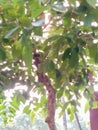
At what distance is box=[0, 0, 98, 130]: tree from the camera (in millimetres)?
563

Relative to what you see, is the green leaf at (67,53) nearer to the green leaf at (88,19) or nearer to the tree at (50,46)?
the tree at (50,46)

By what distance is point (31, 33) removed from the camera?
0.58 metres

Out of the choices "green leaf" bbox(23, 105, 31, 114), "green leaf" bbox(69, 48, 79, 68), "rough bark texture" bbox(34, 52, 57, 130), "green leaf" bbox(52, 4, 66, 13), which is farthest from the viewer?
"green leaf" bbox(23, 105, 31, 114)

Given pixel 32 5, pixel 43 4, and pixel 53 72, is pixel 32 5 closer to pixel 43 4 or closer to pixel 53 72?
pixel 43 4

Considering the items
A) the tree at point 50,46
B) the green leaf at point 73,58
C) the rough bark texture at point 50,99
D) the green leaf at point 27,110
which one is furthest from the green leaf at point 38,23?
the green leaf at point 27,110

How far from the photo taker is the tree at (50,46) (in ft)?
1.85

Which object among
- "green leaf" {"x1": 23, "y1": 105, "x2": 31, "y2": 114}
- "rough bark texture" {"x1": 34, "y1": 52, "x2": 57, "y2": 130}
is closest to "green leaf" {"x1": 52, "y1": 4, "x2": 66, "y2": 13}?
"rough bark texture" {"x1": 34, "y1": 52, "x2": 57, "y2": 130}

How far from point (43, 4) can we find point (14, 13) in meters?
0.08

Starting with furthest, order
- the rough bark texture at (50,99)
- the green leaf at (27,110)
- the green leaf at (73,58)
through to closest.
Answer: the green leaf at (27,110)
the rough bark texture at (50,99)
the green leaf at (73,58)

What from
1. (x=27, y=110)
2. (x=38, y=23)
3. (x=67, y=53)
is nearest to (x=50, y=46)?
(x=67, y=53)

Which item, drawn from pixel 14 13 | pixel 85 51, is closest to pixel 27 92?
pixel 85 51

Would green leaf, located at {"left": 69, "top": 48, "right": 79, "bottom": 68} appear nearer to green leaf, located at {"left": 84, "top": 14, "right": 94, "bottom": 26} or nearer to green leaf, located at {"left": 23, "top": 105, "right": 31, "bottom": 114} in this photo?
green leaf, located at {"left": 84, "top": 14, "right": 94, "bottom": 26}

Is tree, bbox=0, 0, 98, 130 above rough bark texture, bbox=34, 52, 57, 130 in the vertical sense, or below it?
above

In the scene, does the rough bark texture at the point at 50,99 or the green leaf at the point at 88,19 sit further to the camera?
the rough bark texture at the point at 50,99
